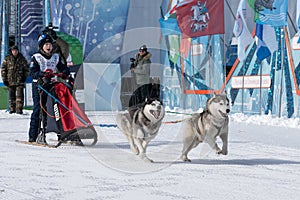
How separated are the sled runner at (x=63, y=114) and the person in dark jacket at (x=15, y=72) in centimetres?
596

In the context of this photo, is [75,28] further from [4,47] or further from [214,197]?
[214,197]

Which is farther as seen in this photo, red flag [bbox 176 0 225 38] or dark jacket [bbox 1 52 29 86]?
dark jacket [bbox 1 52 29 86]

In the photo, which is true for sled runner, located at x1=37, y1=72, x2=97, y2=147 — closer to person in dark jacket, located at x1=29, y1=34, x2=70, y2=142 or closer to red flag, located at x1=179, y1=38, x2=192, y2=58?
person in dark jacket, located at x1=29, y1=34, x2=70, y2=142

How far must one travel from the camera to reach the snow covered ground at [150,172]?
11.2ft

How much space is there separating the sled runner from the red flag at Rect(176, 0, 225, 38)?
584 cm

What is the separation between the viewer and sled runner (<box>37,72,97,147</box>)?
18.8ft

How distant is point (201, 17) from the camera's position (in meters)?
11.5

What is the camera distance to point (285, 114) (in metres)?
10.2

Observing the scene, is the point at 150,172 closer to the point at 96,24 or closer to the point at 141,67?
the point at 141,67

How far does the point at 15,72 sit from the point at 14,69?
0.09 m

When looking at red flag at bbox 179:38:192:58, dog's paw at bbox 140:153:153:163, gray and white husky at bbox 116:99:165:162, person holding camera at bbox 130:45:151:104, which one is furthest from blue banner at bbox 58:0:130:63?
dog's paw at bbox 140:153:153:163

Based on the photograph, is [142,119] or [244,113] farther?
[244,113]

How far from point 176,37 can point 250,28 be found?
138 inches

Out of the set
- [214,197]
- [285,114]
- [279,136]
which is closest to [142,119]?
[214,197]
